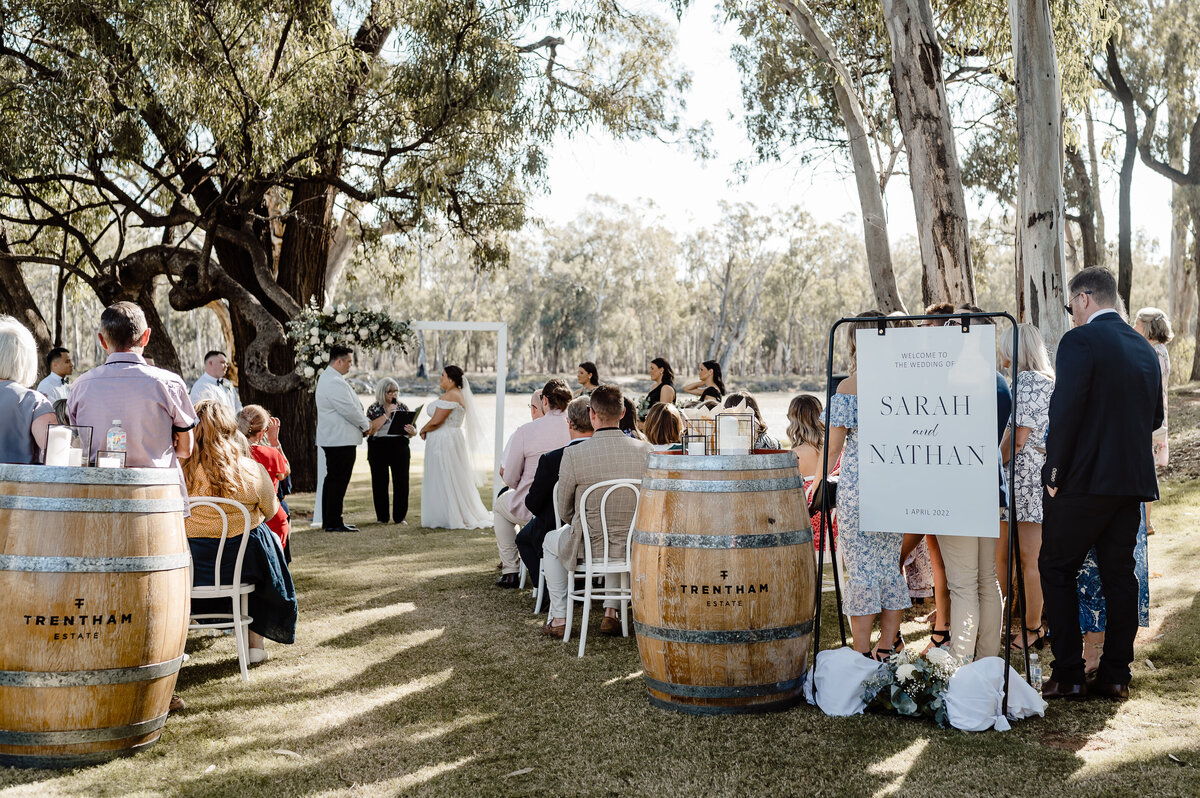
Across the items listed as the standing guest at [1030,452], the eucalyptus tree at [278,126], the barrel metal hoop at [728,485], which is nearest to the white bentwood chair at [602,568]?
the barrel metal hoop at [728,485]

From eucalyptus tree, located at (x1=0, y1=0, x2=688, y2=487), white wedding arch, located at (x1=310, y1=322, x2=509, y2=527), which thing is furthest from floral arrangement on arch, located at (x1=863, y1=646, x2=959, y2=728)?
eucalyptus tree, located at (x1=0, y1=0, x2=688, y2=487)

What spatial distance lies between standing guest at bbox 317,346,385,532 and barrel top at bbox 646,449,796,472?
263 inches

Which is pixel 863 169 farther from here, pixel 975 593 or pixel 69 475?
pixel 69 475

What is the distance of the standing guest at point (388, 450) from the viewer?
35.7 feet

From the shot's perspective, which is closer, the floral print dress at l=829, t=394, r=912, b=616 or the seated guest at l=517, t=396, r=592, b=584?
the floral print dress at l=829, t=394, r=912, b=616

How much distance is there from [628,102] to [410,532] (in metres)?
8.08

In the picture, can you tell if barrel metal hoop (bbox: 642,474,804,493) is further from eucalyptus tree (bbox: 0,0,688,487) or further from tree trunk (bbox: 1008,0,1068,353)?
eucalyptus tree (bbox: 0,0,688,487)

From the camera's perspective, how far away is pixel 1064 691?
4.33 meters

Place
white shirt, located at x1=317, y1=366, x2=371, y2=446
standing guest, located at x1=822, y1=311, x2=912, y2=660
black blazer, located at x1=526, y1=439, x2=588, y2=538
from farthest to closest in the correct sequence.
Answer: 1. white shirt, located at x1=317, y1=366, x2=371, y2=446
2. black blazer, located at x1=526, y1=439, x2=588, y2=538
3. standing guest, located at x1=822, y1=311, x2=912, y2=660

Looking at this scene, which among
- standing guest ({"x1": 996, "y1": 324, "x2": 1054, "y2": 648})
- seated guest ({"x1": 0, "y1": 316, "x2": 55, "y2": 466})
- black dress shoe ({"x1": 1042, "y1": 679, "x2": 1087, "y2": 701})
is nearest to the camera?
black dress shoe ({"x1": 1042, "y1": 679, "x2": 1087, "y2": 701})

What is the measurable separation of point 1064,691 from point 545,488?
285 centimetres

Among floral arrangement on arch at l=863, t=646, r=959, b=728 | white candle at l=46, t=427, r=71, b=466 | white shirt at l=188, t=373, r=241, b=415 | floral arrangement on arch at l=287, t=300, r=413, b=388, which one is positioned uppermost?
floral arrangement on arch at l=287, t=300, r=413, b=388

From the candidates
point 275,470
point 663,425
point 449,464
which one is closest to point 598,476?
point 663,425

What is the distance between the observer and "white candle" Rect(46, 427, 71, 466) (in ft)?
12.1
